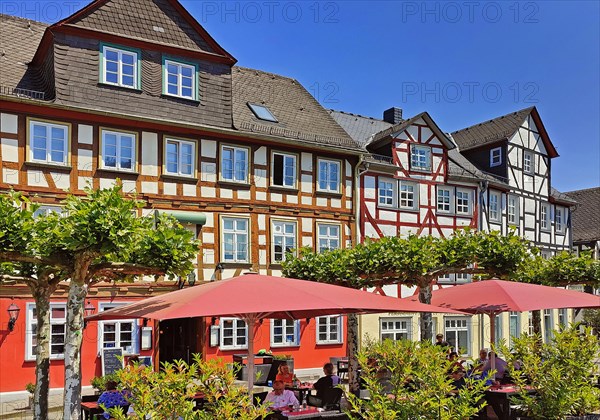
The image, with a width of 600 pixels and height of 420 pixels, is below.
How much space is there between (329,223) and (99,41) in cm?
935

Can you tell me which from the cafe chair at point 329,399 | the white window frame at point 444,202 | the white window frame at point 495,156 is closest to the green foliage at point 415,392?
the cafe chair at point 329,399

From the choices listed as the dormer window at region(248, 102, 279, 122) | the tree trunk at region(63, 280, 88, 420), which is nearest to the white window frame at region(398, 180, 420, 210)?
the dormer window at region(248, 102, 279, 122)

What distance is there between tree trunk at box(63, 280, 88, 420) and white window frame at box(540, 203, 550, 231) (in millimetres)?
26169

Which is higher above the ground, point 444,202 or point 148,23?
point 148,23

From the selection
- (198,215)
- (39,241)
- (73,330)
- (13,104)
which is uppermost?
(13,104)

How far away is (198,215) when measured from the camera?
19.9m

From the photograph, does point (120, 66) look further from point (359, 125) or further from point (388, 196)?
point (359, 125)

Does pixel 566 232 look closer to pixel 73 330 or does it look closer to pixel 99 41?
pixel 99 41

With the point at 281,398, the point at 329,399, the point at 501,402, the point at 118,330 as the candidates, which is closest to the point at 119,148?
the point at 118,330

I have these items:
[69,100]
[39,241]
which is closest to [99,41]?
[69,100]

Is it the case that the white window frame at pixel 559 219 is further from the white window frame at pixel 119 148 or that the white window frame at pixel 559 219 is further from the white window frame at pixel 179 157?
the white window frame at pixel 119 148

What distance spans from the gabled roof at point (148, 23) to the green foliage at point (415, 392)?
14629mm

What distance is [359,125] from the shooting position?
2791cm

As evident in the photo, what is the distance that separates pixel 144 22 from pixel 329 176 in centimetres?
779
